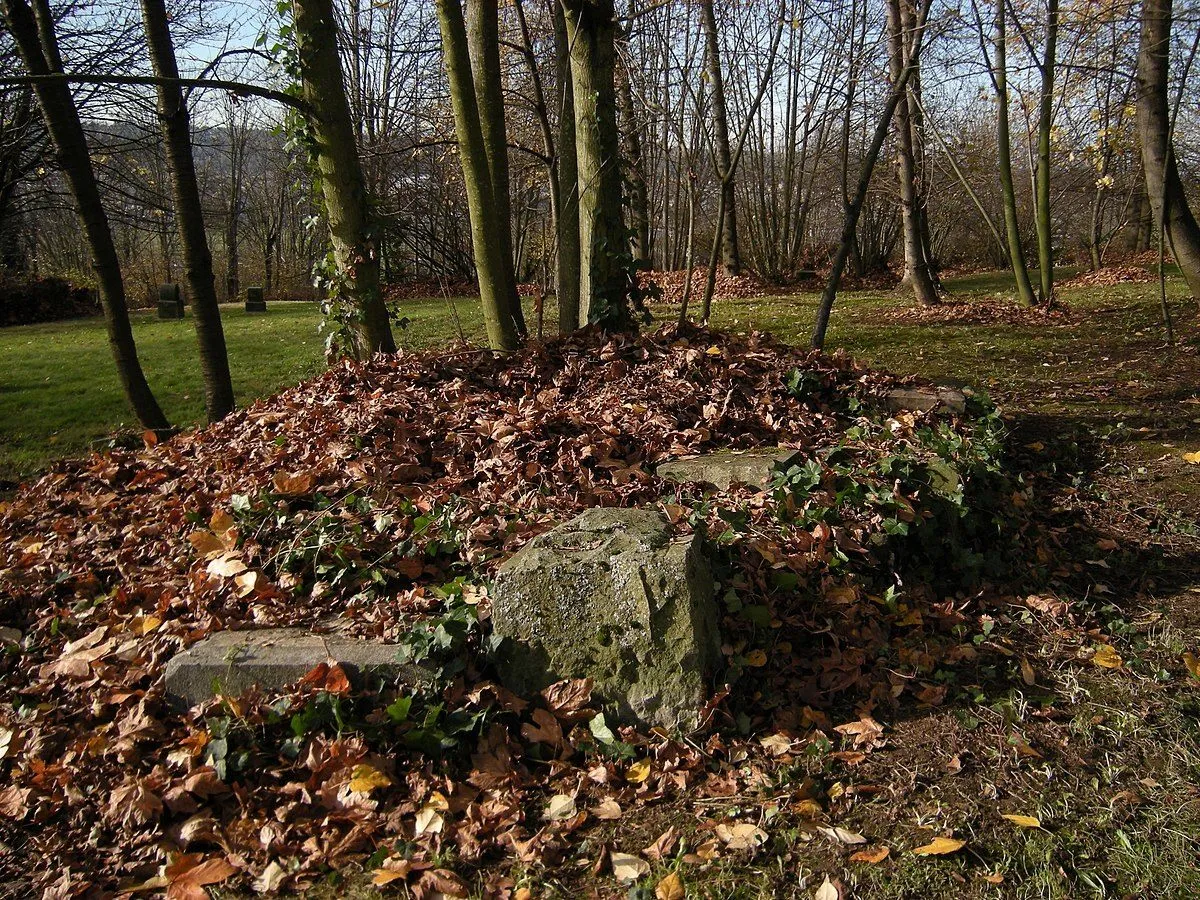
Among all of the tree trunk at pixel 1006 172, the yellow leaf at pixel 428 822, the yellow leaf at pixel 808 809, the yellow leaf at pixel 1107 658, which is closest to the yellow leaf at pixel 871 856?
the yellow leaf at pixel 808 809

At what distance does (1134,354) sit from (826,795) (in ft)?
27.1

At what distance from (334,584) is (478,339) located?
8527 millimetres

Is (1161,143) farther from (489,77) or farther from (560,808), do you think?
(560,808)

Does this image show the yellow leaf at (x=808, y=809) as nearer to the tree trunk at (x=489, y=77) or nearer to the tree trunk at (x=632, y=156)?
the tree trunk at (x=632, y=156)

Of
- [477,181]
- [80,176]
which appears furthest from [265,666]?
[80,176]

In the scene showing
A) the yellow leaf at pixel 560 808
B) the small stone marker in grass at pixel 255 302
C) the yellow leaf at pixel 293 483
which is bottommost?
the yellow leaf at pixel 560 808

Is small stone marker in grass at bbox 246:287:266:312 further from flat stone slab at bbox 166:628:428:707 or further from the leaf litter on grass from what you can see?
flat stone slab at bbox 166:628:428:707

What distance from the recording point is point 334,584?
3.94 metres

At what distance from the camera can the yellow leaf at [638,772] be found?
3.03 m

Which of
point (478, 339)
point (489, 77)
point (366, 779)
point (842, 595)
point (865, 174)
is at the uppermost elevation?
point (489, 77)

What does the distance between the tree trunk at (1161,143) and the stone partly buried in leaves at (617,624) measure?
26.0ft

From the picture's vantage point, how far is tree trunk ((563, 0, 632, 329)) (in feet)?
22.0

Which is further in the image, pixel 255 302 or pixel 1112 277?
pixel 255 302

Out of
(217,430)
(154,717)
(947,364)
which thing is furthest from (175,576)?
(947,364)
